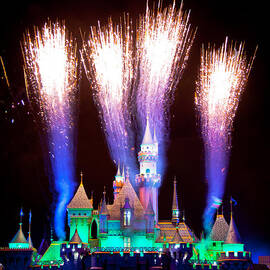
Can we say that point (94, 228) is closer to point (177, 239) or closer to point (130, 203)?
point (130, 203)

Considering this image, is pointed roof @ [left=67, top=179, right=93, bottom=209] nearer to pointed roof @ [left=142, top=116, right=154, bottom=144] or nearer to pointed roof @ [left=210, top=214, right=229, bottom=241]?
pointed roof @ [left=142, top=116, right=154, bottom=144]

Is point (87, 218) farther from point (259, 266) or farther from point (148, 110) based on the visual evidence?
point (259, 266)

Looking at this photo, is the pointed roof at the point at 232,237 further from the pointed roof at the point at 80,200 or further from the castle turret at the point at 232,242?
the pointed roof at the point at 80,200

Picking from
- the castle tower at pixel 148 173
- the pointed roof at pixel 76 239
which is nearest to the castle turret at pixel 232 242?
the castle tower at pixel 148 173

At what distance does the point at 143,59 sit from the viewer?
2346 inches

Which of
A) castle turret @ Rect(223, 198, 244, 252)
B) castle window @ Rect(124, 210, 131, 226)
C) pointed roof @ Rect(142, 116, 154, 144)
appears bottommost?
castle turret @ Rect(223, 198, 244, 252)

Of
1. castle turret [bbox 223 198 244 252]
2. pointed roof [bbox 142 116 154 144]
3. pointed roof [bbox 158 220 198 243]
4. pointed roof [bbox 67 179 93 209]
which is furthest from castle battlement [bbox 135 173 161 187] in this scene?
castle turret [bbox 223 198 244 252]

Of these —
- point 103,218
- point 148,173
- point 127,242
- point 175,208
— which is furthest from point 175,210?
point 103,218

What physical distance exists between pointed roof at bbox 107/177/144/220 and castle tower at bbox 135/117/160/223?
145 cm

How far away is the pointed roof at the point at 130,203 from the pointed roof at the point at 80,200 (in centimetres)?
271

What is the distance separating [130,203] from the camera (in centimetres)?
6656

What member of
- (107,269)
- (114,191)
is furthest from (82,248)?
(114,191)

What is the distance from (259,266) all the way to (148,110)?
Answer: 23692 millimetres

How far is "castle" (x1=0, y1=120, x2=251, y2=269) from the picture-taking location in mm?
60281
